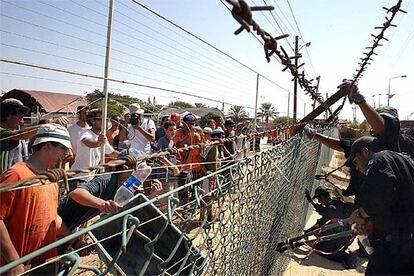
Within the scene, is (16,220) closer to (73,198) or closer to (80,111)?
(73,198)

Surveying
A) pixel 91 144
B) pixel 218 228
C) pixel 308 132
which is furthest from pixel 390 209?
pixel 91 144

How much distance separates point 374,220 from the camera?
258 cm

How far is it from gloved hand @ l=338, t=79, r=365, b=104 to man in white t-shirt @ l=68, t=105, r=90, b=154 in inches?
119

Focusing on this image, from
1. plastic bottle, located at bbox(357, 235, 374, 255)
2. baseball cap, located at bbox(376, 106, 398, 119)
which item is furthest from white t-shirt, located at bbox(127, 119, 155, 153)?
plastic bottle, located at bbox(357, 235, 374, 255)

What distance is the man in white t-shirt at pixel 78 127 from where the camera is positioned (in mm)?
4695

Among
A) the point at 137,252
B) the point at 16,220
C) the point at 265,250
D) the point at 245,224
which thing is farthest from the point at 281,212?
the point at 16,220

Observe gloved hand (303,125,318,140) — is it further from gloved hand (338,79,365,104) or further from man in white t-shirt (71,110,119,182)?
man in white t-shirt (71,110,119,182)

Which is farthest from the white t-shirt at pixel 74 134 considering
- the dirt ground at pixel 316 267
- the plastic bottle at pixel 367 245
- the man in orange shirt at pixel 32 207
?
the plastic bottle at pixel 367 245

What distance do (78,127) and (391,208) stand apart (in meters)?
3.73

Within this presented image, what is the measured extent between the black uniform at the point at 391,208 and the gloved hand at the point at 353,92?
1.18 meters

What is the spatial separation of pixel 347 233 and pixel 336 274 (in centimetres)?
149

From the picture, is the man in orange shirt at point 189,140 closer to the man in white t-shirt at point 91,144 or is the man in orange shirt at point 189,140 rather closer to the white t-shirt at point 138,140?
the white t-shirt at point 138,140

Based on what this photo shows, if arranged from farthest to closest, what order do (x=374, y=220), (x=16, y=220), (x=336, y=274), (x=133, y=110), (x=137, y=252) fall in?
(x=133, y=110)
(x=336, y=274)
(x=374, y=220)
(x=137, y=252)
(x=16, y=220)

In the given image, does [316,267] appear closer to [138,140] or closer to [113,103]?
[138,140]
